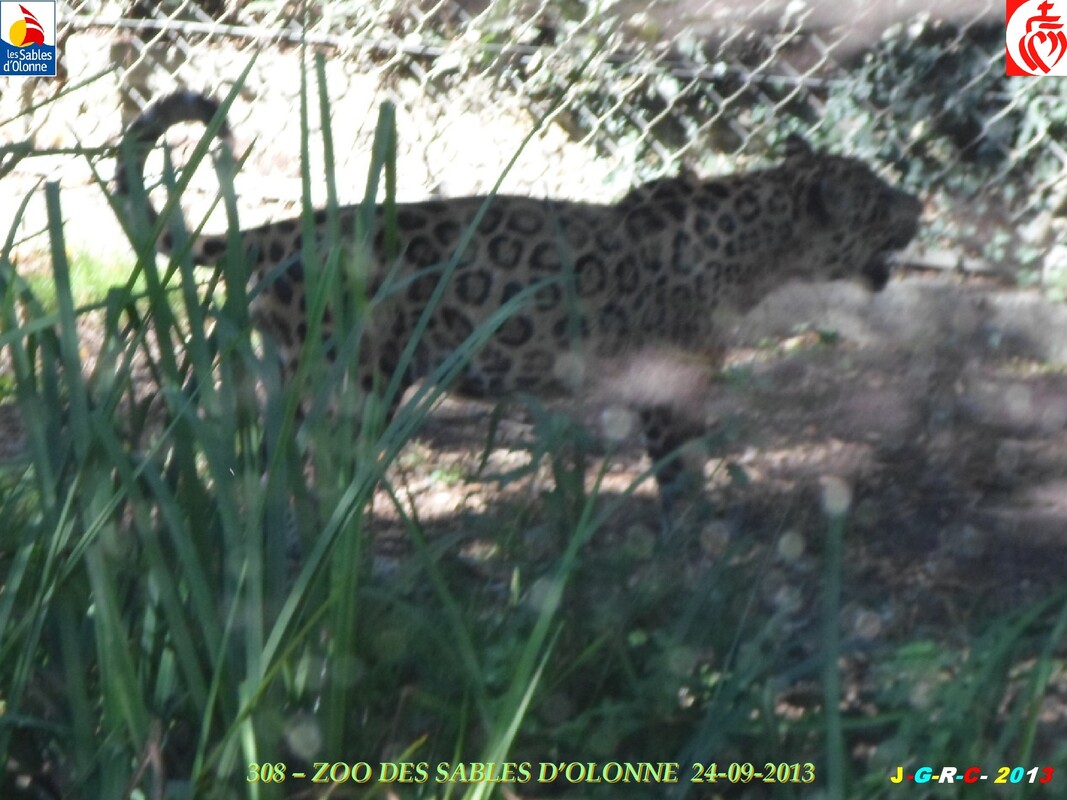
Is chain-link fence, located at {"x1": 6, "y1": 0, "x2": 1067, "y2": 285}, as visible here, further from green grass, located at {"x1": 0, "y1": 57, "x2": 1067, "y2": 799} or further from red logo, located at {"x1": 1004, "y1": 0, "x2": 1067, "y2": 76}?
green grass, located at {"x1": 0, "y1": 57, "x2": 1067, "y2": 799}

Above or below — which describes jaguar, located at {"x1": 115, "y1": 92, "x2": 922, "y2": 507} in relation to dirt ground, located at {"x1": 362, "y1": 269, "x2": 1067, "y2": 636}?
above

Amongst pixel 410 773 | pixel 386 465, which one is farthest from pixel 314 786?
pixel 386 465

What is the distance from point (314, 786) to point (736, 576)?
873 millimetres

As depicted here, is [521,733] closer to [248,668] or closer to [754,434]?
[248,668]

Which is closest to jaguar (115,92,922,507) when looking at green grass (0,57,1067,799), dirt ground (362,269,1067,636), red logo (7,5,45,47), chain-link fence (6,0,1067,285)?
dirt ground (362,269,1067,636)

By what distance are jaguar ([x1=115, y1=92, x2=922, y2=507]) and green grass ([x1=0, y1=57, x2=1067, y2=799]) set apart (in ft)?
4.13

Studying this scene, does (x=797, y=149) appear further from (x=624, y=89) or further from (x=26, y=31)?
(x=26, y=31)

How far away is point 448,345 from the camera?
12.1ft

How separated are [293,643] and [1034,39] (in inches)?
145

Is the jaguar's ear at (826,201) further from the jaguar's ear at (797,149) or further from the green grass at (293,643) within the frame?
the green grass at (293,643)

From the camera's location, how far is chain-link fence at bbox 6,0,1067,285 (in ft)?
15.7

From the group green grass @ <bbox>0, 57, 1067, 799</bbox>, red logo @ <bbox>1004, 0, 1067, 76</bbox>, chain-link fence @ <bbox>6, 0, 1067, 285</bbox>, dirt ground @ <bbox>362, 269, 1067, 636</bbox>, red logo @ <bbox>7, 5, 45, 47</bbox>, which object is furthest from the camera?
red logo @ <bbox>7, 5, 45, 47</bbox>

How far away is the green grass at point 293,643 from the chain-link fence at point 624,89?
9.05ft

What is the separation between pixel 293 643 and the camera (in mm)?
1671
